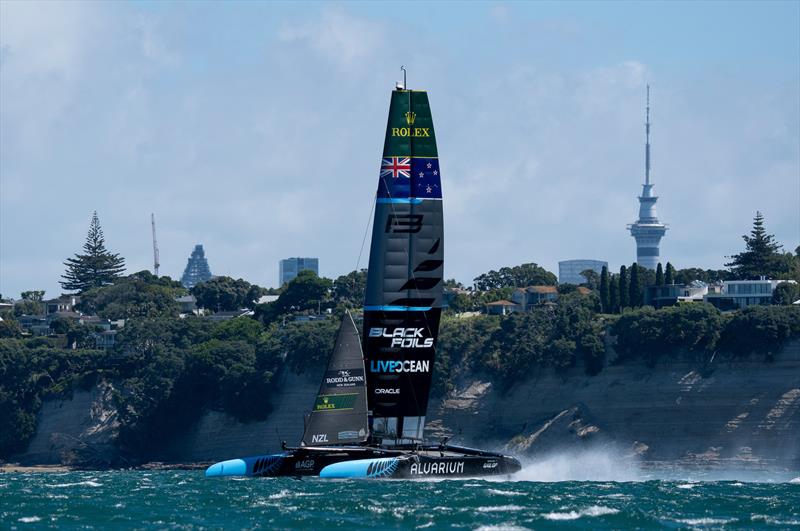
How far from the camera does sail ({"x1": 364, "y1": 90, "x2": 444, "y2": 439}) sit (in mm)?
69125

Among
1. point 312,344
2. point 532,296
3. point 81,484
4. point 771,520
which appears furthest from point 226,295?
point 771,520

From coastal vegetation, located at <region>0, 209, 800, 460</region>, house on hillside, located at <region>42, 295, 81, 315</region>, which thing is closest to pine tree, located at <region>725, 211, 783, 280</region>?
coastal vegetation, located at <region>0, 209, 800, 460</region>

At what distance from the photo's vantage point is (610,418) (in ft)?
393

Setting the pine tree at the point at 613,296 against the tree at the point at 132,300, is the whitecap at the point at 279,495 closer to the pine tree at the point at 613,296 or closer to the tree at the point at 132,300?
the pine tree at the point at 613,296

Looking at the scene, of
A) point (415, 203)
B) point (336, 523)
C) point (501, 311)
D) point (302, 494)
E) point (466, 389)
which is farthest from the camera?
point (501, 311)

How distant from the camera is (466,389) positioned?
127875mm

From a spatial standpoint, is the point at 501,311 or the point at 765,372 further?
the point at 501,311

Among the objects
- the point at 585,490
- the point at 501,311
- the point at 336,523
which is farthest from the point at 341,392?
the point at 501,311

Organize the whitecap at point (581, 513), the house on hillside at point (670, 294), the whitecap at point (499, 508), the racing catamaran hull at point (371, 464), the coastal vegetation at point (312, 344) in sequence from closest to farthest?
the whitecap at point (581, 513)
the whitecap at point (499, 508)
the racing catamaran hull at point (371, 464)
the coastal vegetation at point (312, 344)
the house on hillside at point (670, 294)

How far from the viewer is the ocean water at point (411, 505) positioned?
53906 millimetres

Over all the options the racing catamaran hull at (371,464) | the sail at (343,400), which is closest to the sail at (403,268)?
the sail at (343,400)

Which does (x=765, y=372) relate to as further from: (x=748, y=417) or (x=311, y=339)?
(x=311, y=339)

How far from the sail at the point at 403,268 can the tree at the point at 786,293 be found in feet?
227

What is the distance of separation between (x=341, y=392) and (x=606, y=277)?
73.3 meters
